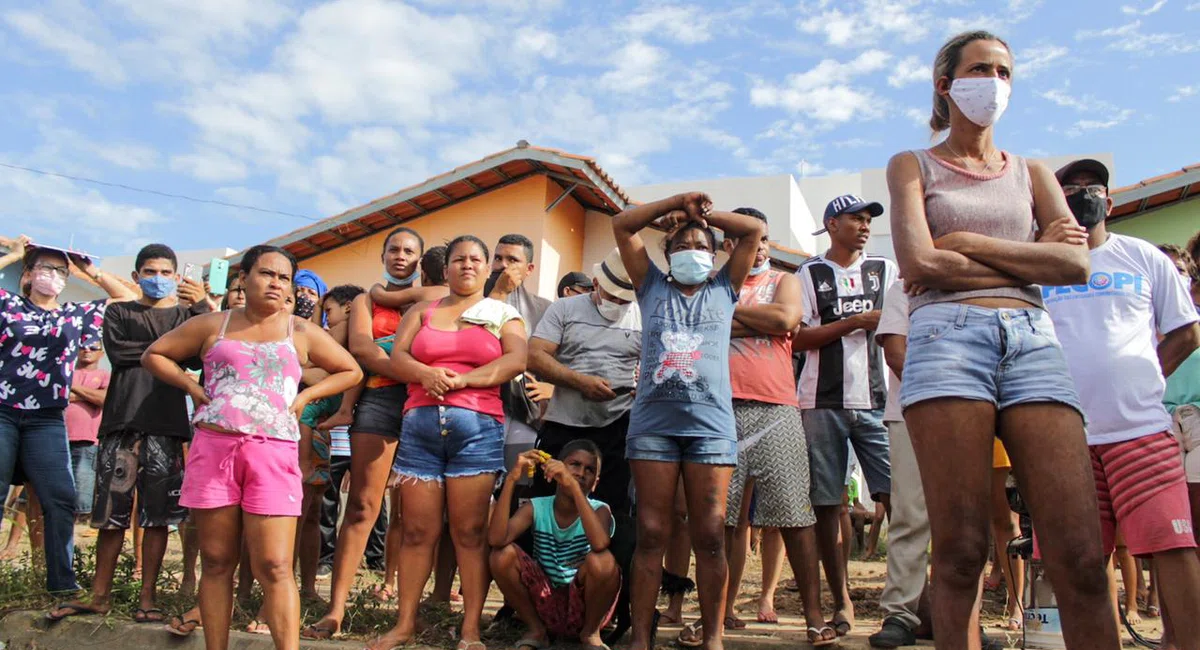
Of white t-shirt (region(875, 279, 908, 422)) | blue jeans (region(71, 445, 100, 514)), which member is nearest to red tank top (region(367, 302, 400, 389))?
white t-shirt (region(875, 279, 908, 422))

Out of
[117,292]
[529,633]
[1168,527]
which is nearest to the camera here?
[1168,527]

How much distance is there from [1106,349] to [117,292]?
19.0 feet

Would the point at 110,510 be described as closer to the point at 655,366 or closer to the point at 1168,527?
the point at 655,366

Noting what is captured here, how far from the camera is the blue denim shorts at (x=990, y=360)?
→ 8.78ft

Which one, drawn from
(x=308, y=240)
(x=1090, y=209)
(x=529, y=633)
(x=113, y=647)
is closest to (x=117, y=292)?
(x=113, y=647)

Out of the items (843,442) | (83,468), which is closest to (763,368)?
(843,442)

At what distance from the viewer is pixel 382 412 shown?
5188mm

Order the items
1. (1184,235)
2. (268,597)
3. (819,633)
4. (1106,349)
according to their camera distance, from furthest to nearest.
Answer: (1184,235)
(819,633)
(268,597)
(1106,349)

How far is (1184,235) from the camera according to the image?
1285 centimetres

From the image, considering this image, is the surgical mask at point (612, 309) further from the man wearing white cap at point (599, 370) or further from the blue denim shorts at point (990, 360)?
the blue denim shorts at point (990, 360)

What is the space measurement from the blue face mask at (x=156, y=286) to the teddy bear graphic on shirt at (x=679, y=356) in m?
3.26

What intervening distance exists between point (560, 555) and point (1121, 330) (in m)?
2.88

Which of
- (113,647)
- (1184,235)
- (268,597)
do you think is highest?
(1184,235)

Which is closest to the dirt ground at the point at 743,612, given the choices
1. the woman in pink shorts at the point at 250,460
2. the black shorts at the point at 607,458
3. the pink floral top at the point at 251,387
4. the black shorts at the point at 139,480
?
the black shorts at the point at 139,480
